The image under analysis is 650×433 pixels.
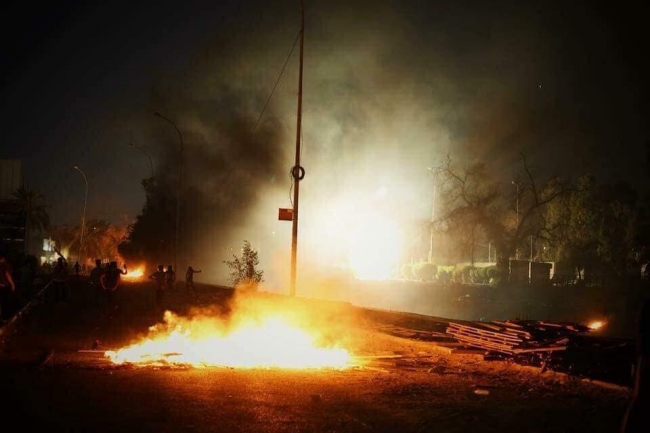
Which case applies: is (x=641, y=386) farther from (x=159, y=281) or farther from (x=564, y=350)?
(x=159, y=281)

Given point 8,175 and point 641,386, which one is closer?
point 641,386

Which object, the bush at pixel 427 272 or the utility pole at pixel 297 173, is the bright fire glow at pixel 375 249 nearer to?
the bush at pixel 427 272

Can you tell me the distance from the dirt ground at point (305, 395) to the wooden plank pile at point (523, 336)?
1.32ft

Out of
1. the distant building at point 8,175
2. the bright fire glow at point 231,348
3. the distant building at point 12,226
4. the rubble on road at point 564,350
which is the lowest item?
the bright fire glow at point 231,348

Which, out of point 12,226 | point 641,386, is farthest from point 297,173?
point 12,226

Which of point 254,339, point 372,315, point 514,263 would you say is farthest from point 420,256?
point 254,339

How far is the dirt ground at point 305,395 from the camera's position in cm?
664

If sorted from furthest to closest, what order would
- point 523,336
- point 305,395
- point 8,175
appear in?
point 8,175 → point 523,336 → point 305,395

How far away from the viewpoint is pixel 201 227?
5969cm

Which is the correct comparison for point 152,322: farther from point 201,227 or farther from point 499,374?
point 201,227

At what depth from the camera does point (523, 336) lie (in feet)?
36.4

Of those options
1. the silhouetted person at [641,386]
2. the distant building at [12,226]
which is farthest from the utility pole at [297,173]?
the distant building at [12,226]

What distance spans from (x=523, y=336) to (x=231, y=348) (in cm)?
603

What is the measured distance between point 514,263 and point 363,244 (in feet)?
105
